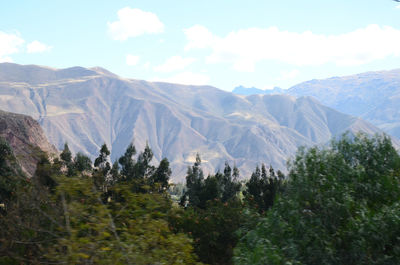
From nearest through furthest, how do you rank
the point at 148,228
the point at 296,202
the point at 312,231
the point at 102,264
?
1. the point at 102,264
2. the point at 148,228
3. the point at 312,231
4. the point at 296,202

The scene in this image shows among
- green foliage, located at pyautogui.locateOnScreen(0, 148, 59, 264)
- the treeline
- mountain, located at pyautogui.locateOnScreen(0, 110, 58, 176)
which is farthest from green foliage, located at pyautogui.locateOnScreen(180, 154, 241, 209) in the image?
mountain, located at pyautogui.locateOnScreen(0, 110, 58, 176)

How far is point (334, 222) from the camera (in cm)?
895

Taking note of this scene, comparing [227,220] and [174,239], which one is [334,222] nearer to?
[174,239]

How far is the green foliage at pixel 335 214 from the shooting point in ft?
26.7

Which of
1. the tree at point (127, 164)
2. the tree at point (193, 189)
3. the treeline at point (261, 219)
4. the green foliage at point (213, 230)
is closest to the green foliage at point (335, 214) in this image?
the treeline at point (261, 219)

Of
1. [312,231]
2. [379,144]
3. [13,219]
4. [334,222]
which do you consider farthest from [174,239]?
[379,144]

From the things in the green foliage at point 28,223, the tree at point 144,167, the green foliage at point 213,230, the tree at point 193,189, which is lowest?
the tree at point 193,189

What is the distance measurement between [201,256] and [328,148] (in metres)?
6.74

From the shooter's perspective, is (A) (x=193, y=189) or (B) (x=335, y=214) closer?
(B) (x=335, y=214)

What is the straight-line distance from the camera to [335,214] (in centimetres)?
890

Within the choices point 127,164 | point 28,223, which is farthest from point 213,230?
point 127,164

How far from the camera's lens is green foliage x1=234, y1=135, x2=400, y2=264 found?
320 inches

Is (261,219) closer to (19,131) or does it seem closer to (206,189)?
(206,189)

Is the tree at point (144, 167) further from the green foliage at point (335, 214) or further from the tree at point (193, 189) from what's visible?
the green foliage at point (335, 214)
